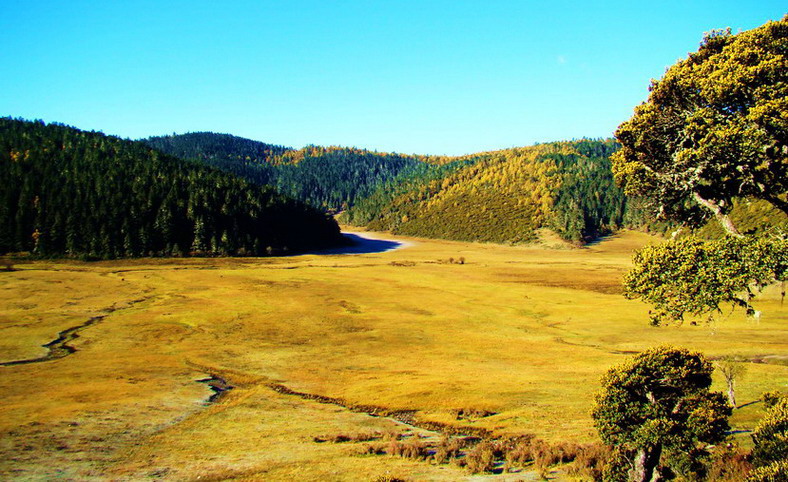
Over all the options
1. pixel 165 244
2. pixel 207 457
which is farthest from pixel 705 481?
pixel 165 244

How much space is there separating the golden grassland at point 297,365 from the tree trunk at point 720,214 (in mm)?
3009

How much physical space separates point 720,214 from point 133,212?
147 m

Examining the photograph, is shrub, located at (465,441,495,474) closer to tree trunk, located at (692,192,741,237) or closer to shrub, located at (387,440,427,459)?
shrub, located at (387,440,427,459)

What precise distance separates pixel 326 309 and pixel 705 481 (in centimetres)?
5289

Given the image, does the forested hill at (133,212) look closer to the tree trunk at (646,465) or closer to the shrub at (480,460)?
the shrub at (480,460)

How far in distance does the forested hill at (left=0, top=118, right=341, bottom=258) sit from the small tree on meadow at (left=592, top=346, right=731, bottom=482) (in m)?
134

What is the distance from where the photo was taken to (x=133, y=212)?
133250 mm

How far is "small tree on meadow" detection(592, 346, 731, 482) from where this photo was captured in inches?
634

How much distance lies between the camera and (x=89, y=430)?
24234 millimetres

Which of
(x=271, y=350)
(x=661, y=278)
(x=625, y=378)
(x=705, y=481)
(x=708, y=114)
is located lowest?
(x=271, y=350)

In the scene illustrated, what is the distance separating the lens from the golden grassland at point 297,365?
21.6m

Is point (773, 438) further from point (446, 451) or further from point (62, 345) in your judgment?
point (62, 345)

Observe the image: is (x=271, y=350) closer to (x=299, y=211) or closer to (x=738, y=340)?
(x=738, y=340)

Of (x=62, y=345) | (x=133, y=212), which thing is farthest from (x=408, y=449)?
(x=133, y=212)
